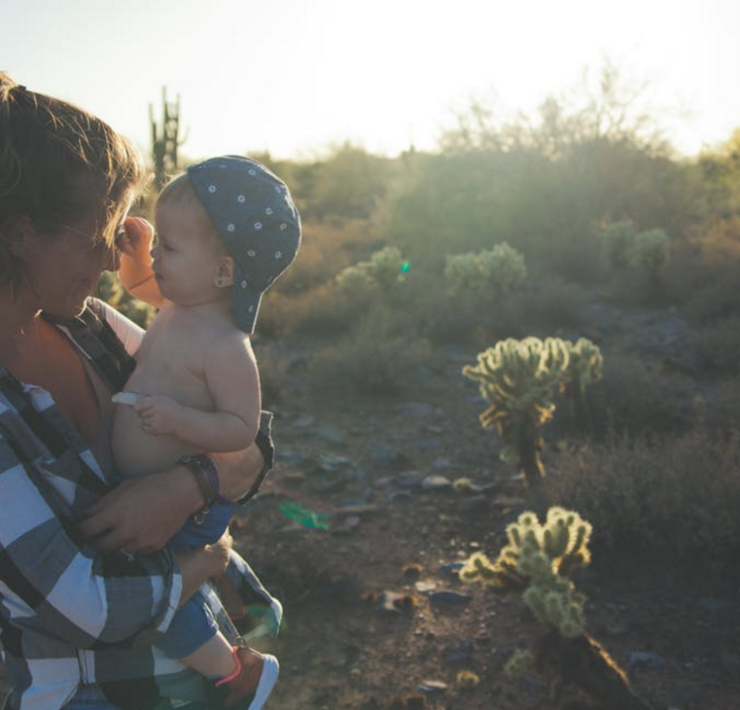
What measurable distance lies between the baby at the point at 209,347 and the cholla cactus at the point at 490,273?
40.0 ft

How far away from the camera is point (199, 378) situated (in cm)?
222

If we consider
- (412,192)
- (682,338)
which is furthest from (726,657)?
(412,192)

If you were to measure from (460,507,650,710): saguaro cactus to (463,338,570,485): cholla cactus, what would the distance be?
259cm

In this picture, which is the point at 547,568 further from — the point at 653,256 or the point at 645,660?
the point at 653,256

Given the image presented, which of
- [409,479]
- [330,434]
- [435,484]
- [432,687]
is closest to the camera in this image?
[432,687]

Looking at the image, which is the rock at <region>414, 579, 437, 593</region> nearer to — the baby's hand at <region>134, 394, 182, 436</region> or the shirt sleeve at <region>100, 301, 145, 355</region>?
the shirt sleeve at <region>100, 301, 145, 355</region>

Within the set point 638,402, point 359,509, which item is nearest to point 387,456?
point 359,509

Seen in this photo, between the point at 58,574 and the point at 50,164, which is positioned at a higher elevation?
the point at 50,164

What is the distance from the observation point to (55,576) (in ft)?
5.39

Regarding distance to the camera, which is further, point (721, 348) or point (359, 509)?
point (721, 348)

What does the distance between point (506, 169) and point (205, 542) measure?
75.0 feet

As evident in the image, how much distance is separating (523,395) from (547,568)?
308cm

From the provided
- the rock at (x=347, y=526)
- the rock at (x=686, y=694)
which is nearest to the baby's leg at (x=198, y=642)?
the rock at (x=686, y=694)

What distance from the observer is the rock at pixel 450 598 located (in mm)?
5562
